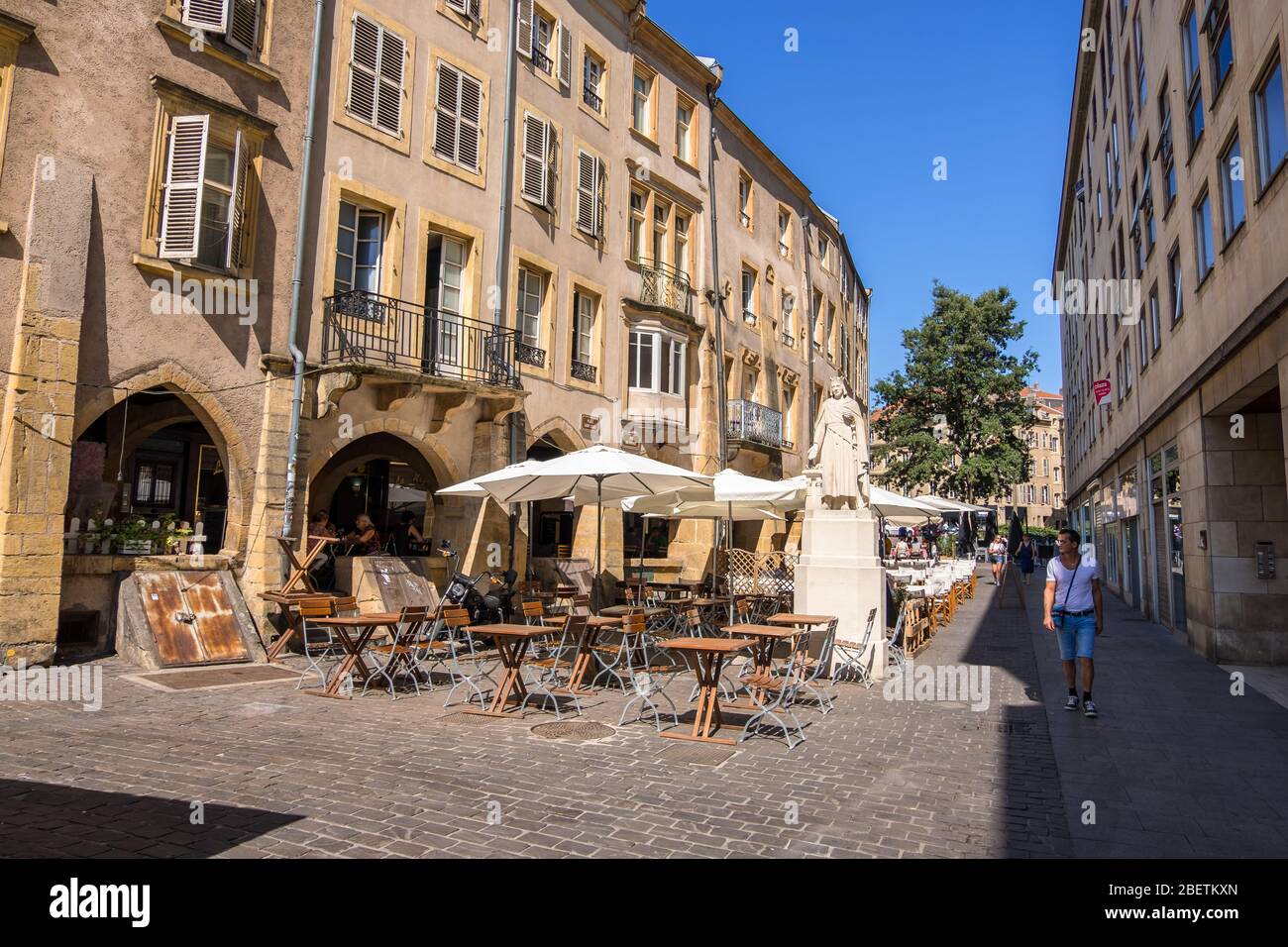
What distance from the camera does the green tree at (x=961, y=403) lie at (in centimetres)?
4247

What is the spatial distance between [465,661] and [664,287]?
43.1 feet

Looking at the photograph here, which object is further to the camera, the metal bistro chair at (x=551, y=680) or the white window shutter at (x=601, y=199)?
the white window shutter at (x=601, y=199)

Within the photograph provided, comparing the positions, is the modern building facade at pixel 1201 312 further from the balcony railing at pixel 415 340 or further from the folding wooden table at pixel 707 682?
the balcony railing at pixel 415 340

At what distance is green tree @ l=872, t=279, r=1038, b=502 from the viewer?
42469 mm

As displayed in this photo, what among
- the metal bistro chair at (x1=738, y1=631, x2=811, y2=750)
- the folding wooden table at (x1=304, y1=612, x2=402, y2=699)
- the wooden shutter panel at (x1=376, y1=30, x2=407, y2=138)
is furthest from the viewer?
the wooden shutter panel at (x1=376, y1=30, x2=407, y2=138)

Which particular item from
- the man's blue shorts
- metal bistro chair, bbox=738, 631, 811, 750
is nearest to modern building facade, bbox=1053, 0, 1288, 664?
the man's blue shorts

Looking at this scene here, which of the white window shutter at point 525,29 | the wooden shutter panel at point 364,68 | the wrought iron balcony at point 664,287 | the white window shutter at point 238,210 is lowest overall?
the white window shutter at point 238,210

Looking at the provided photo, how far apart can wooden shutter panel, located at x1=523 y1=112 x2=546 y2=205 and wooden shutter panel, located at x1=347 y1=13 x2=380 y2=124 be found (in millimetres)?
3658

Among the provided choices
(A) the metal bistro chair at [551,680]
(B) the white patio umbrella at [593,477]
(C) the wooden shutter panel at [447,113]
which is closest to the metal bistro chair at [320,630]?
(A) the metal bistro chair at [551,680]

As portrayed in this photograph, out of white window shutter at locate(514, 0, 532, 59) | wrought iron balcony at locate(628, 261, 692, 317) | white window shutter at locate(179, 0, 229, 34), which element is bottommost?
wrought iron balcony at locate(628, 261, 692, 317)

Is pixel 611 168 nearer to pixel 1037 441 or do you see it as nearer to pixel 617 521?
pixel 617 521

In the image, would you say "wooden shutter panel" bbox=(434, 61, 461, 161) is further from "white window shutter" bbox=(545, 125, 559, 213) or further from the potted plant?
the potted plant

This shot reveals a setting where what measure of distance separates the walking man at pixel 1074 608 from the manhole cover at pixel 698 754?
3.75m
